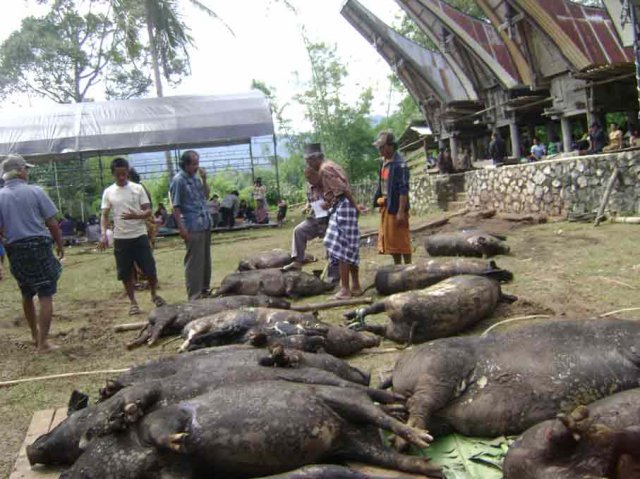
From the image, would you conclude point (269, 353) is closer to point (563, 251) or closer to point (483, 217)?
point (563, 251)

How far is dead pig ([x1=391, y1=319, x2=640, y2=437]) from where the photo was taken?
10.1 ft

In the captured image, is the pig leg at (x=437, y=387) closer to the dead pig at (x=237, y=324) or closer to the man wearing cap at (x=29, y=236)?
the dead pig at (x=237, y=324)

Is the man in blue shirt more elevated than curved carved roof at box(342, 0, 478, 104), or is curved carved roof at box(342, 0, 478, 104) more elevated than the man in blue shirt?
curved carved roof at box(342, 0, 478, 104)

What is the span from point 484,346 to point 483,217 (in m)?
11.2

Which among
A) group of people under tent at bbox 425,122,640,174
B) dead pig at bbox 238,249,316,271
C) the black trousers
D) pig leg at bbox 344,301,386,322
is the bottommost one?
pig leg at bbox 344,301,386,322

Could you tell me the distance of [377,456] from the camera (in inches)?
114

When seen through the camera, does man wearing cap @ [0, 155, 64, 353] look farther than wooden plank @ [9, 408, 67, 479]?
Yes

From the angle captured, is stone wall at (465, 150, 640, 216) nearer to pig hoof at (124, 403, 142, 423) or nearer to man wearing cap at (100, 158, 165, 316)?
man wearing cap at (100, 158, 165, 316)

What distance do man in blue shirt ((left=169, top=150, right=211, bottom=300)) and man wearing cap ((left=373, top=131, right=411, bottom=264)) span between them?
215 cm

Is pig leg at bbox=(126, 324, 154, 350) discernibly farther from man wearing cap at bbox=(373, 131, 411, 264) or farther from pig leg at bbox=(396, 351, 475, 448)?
pig leg at bbox=(396, 351, 475, 448)

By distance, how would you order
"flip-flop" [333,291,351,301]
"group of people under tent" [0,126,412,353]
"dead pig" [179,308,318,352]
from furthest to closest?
"group of people under tent" [0,126,412,353]
"flip-flop" [333,291,351,301]
"dead pig" [179,308,318,352]

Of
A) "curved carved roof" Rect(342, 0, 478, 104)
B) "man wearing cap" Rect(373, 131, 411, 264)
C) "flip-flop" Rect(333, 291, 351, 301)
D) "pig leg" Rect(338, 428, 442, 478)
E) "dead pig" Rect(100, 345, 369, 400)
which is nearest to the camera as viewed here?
"pig leg" Rect(338, 428, 442, 478)

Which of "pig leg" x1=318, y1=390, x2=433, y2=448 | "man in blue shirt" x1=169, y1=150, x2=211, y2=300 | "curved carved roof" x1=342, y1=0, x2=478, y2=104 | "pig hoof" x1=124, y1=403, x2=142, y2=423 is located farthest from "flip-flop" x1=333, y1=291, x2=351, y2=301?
"curved carved roof" x1=342, y1=0, x2=478, y2=104

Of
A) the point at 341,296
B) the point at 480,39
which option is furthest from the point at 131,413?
the point at 480,39
